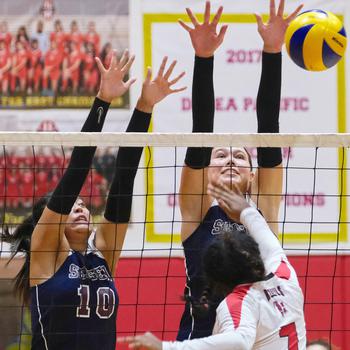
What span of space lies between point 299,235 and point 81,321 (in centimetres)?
291

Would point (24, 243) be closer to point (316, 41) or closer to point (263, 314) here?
point (263, 314)

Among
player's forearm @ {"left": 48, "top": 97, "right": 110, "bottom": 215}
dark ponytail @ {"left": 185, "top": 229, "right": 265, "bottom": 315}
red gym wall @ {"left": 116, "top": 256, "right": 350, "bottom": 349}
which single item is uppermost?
player's forearm @ {"left": 48, "top": 97, "right": 110, "bottom": 215}

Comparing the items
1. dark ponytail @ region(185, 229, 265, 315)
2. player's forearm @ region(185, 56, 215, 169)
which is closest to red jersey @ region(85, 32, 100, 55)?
player's forearm @ region(185, 56, 215, 169)

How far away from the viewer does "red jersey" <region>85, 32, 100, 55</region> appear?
6.41m

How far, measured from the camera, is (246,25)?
6.57 m

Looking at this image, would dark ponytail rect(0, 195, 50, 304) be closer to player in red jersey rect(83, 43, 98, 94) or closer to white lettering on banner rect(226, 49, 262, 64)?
player in red jersey rect(83, 43, 98, 94)

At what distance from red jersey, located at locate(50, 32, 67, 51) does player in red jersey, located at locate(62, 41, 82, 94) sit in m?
0.06

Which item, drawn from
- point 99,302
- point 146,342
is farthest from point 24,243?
point 146,342

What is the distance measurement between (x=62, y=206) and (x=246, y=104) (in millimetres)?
2932

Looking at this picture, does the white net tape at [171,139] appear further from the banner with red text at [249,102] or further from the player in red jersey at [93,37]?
the player in red jersey at [93,37]

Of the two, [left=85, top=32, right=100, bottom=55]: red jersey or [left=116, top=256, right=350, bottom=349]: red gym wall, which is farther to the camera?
[left=85, top=32, right=100, bottom=55]: red jersey

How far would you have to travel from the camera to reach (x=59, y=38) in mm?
6410

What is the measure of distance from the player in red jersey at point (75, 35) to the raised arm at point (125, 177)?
241 cm

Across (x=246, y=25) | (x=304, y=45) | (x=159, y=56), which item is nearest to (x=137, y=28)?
(x=159, y=56)
